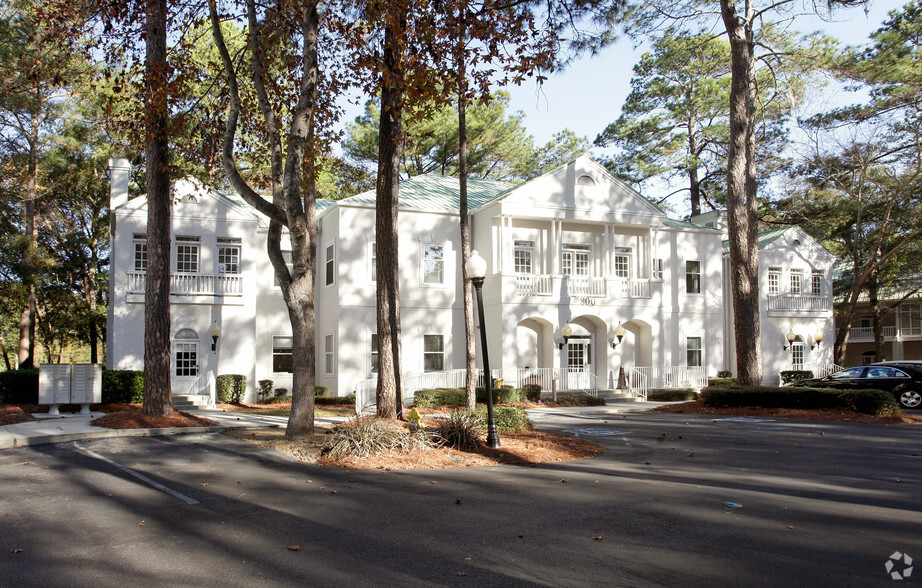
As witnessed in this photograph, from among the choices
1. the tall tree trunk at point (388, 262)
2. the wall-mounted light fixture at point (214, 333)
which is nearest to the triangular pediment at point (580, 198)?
the tall tree trunk at point (388, 262)

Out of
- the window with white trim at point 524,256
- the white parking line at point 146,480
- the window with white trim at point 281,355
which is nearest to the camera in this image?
the white parking line at point 146,480

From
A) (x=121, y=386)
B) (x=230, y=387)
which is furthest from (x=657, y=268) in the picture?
(x=121, y=386)

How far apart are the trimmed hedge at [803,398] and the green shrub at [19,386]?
19.7 meters

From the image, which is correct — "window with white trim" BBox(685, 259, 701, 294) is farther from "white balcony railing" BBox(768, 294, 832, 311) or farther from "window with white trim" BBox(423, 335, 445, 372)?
"window with white trim" BBox(423, 335, 445, 372)

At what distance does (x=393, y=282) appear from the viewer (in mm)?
14984

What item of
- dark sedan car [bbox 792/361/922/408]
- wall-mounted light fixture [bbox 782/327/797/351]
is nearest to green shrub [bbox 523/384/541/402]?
dark sedan car [bbox 792/361/922/408]

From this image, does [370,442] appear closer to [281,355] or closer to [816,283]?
[281,355]

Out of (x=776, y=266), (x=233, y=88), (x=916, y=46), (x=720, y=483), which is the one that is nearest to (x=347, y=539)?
(x=720, y=483)

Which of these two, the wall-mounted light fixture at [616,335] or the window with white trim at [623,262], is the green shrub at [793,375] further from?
the window with white trim at [623,262]

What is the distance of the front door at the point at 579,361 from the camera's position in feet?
86.3

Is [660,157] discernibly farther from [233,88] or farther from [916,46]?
[233,88]

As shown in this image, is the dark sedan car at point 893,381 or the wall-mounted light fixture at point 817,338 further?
the wall-mounted light fixture at point 817,338

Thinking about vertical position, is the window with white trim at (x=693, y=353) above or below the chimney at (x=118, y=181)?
below

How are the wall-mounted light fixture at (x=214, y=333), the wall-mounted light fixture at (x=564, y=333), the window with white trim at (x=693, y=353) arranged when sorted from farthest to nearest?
the window with white trim at (x=693, y=353) → the wall-mounted light fixture at (x=564, y=333) → the wall-mounted light fixture at (x=214, y=333)
